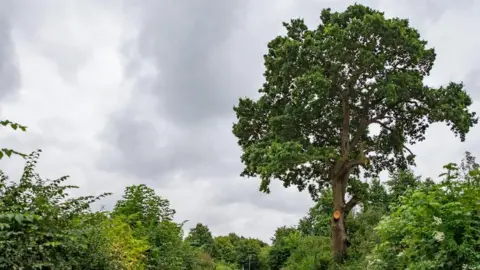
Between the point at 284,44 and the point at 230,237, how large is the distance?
123 ft

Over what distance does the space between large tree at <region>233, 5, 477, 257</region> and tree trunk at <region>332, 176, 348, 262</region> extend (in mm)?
38

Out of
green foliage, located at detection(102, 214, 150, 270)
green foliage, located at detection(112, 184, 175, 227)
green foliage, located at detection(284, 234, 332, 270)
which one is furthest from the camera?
green foliage, located at detection(284, 234, 332, 270)

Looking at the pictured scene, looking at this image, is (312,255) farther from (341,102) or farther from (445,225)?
(445,225)

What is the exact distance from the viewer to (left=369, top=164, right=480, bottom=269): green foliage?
185 inches

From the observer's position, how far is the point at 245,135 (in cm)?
1919

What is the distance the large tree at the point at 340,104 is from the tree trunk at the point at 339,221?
4 cm

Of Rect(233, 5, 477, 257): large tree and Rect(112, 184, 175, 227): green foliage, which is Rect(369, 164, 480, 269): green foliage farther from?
Rect(233, 5, 477, 257): large tree

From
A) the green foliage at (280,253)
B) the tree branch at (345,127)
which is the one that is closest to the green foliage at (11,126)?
the tree branch at (345,127)

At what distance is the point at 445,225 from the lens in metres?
4.84

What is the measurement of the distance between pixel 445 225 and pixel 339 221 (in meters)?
12.9

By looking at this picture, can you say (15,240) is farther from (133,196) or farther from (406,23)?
(406,23)

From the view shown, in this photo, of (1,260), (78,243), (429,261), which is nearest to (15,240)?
(1,260)

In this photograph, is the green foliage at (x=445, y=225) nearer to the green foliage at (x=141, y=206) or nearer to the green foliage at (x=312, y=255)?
the green foliage at (x=141, y=206)

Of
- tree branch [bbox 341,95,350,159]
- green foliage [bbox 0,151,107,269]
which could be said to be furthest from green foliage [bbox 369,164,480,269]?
tree branch [bbox 341,95,350,159]
